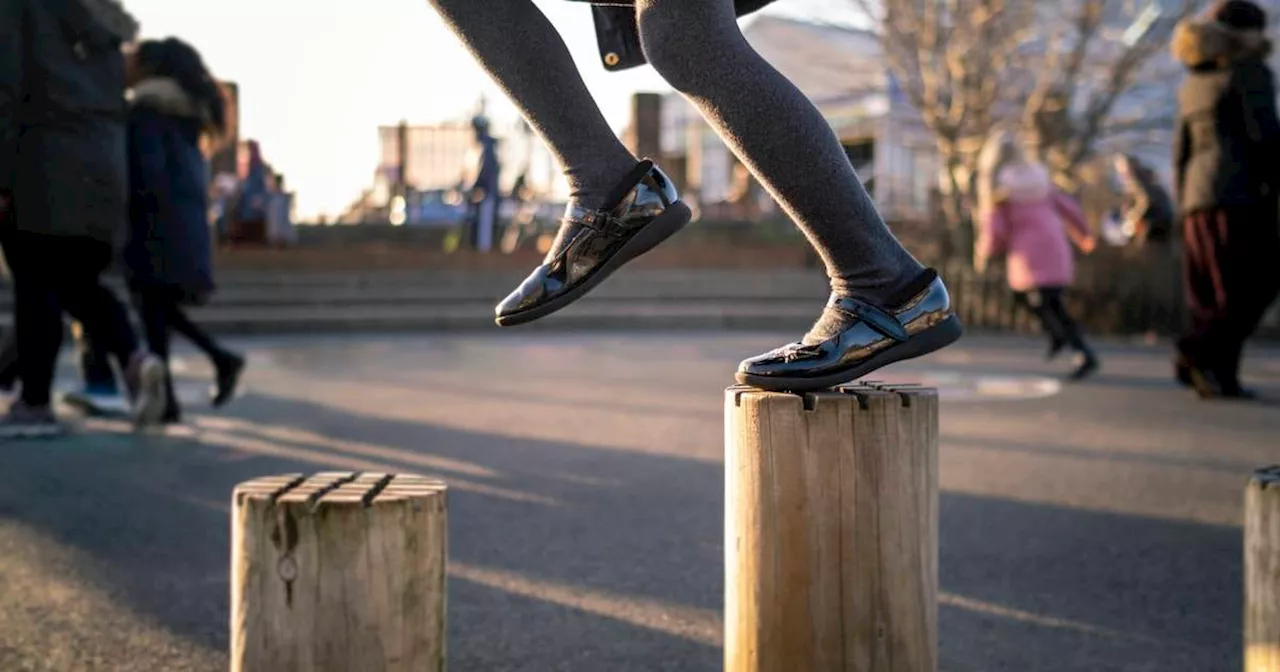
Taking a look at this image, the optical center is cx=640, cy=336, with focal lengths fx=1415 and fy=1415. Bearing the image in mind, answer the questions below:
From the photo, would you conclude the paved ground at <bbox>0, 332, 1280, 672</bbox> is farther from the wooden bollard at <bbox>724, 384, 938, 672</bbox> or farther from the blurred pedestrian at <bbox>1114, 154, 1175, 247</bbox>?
the blurred pedestrian at <bbox>1114, 154, 1175, 247</bbox>

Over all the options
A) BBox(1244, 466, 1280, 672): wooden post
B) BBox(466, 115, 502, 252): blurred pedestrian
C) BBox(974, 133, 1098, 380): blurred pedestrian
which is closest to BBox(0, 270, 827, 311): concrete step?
BBox(466, 115, 502, 252): blurred pedestrian

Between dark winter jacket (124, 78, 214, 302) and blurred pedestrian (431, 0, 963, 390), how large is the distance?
4.84 metres

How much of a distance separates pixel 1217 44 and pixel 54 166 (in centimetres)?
580

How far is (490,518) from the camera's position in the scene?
4.42 metres

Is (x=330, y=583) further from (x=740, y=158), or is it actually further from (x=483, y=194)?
(x=483, y=194)

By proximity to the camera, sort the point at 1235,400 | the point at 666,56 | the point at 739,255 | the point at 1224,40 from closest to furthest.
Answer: the point at 666,56, the point at 1224,40, the point at 1235,400, the point at 739,255

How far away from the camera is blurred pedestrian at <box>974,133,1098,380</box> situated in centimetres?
977

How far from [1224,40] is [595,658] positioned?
606 centimetres

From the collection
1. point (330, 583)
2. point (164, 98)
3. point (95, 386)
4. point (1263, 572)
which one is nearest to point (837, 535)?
point (1263, 572)

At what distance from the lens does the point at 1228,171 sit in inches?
298

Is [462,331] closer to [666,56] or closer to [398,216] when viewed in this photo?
[666,56]

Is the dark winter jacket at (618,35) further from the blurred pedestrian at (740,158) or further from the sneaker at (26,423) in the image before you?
the sneaker at (26,423)

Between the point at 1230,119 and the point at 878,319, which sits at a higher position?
the point at 1230,119

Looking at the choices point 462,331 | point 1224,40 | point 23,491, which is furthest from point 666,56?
point 462,331
